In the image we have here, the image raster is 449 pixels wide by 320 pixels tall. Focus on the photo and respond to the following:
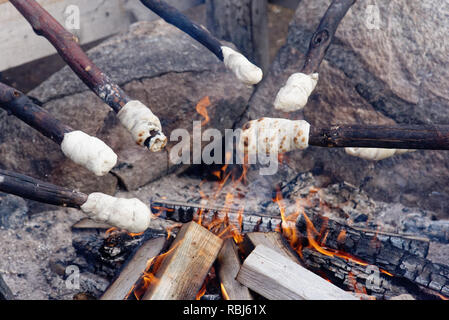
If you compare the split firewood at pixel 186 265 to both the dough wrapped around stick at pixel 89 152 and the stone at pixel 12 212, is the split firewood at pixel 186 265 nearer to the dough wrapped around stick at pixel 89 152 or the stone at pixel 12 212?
the dough wrapped around stick at pixel 89 152

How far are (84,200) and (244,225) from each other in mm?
992

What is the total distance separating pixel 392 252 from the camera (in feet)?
7.86

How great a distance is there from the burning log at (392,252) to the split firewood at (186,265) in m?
0.65

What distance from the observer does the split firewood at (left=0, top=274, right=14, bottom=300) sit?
2.31 metres

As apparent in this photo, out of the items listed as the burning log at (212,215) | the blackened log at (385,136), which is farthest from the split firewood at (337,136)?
the burning log at (212,215)

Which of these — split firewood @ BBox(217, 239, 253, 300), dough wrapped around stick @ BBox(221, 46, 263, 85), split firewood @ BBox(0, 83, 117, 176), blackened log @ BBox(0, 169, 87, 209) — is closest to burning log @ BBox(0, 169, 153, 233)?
blackened log @ BBox(0, 169, 87, 209)

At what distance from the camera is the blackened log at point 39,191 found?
A: 2.10 metres

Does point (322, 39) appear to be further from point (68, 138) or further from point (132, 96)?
point (68, 138)

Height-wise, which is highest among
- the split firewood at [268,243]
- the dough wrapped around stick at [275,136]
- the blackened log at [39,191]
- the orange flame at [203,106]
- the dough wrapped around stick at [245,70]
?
the dough wrapped around stick at [245,70]

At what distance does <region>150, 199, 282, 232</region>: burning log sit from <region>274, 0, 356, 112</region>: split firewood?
2.32 feet

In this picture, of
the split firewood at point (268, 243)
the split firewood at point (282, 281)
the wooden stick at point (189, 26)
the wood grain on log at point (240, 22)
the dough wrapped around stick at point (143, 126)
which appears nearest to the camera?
the split firewood at point (282, 281)

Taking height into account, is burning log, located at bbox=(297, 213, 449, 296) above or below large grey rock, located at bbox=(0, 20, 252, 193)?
below

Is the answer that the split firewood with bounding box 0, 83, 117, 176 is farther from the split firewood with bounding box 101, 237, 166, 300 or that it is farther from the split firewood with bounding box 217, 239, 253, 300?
the split firewood with bounding box 217, 239, 253, 300
